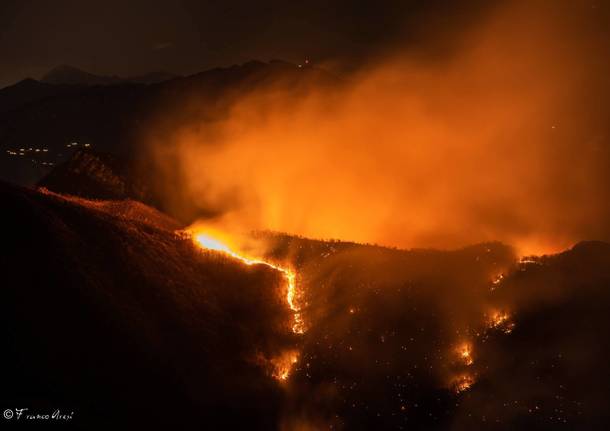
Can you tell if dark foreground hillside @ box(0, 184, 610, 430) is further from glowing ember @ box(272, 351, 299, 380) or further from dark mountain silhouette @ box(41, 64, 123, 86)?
dark mountain silhouette @ box(41, 64, 123, 86)

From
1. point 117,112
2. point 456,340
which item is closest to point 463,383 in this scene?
Result: point 456,340

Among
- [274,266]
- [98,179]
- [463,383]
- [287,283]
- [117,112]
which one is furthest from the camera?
[117,112]

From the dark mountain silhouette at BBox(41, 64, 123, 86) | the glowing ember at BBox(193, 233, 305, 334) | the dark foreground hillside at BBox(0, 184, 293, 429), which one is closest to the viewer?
the dark foreground hillside at BBox(0, 184, 293, 429)

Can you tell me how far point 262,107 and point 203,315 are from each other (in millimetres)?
24416

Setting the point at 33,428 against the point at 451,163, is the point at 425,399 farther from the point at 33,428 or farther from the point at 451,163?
the point at 451,163

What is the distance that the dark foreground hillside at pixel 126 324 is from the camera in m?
10.7

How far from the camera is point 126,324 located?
13039 mm

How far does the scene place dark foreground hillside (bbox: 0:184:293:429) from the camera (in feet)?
35.0

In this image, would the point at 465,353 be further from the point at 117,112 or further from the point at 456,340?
the point at 117,112

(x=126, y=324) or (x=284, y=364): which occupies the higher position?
(x=126, y=324)

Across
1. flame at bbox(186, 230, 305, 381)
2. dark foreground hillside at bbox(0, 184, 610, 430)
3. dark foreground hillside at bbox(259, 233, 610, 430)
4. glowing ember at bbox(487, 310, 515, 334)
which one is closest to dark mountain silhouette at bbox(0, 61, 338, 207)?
flame at bbox(186, 230, 305, 381)

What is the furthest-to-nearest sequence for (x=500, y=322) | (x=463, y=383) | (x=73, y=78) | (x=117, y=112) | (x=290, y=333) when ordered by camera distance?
1. (x=73, y=78)
2. (x=117, y=112)
3. (x=290, y=333)
4. (x=500, y=322)
5. (x=463, y=383)

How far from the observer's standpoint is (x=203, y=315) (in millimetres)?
15656

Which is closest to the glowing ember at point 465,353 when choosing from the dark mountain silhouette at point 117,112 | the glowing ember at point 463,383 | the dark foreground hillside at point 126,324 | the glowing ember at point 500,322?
the glowing ember at point 463,383
